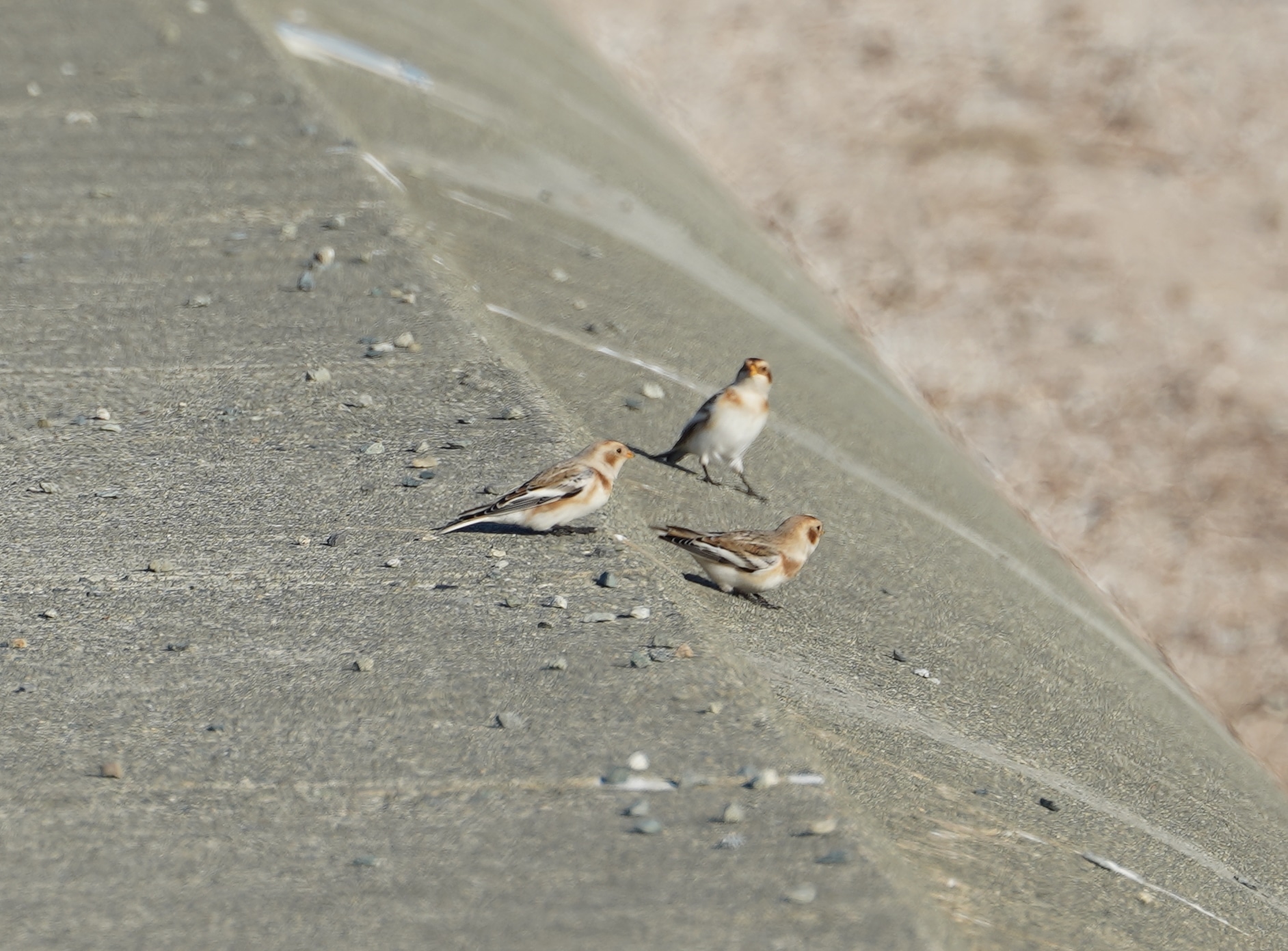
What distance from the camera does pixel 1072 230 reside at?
14727mm

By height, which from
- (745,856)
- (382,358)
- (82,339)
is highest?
(745,856)

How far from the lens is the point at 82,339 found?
6.78 m

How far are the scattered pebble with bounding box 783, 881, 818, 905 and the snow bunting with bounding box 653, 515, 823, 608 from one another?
1959 millimetres

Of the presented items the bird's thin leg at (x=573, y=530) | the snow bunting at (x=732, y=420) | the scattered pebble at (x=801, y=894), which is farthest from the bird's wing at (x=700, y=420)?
the scattered pebble at (x=801, y=894)

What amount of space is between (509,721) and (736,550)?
141cm

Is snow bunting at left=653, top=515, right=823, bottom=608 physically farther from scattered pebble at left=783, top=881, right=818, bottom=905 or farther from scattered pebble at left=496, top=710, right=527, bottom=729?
scattered pebble at left=783, top=881, right=818, bottom=905

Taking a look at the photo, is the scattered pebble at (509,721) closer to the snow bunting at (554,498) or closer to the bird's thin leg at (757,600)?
the snow bunting at (554,498)

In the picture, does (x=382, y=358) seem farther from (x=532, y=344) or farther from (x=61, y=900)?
(x=61, y=900)

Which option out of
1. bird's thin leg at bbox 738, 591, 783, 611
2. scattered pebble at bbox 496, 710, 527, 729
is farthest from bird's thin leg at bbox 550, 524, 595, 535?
scattered pebble at bbox 496, 710, 527, 729

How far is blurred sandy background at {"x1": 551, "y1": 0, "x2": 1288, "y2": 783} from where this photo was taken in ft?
35.2

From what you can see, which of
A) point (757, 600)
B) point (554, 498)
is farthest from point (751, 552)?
point (554, 498)

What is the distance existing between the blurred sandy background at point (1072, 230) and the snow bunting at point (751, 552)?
4261mm

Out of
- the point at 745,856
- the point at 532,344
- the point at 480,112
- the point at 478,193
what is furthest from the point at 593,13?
the point at 745,856

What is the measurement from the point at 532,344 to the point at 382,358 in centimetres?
119
